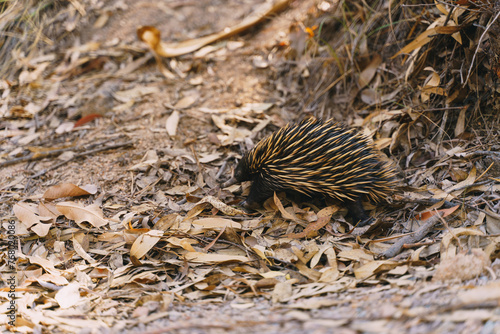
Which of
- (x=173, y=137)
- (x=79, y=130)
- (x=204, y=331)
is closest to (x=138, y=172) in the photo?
(x=173, y=137)

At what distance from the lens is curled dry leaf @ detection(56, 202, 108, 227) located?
3.21 m

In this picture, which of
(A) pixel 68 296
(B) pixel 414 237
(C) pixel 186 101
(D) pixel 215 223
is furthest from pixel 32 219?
(B) pixel 414 237

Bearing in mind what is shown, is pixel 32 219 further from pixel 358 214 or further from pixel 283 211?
pixel 358 214

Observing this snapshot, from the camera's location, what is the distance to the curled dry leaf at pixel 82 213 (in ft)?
10.5

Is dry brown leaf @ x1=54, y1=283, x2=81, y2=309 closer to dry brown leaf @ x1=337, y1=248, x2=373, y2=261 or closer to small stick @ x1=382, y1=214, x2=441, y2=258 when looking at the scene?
dry brown leaf @ x1=337, y1=248, x2=373, y2=261

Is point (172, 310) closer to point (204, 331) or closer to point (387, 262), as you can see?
point (204, 331)

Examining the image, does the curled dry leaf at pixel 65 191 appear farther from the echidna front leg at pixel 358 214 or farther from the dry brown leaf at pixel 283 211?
the echidna front leg at pixel 358 214

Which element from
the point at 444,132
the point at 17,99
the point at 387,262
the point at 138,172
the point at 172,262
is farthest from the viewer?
the point at 17,99

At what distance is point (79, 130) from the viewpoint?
14.5 ft

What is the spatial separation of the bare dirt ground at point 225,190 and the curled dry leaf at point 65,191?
0.04 ft

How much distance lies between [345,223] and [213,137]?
162 cm

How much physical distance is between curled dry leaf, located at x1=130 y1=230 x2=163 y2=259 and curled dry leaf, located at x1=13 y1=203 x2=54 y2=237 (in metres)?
0.71

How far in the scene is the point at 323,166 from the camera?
3.22 m

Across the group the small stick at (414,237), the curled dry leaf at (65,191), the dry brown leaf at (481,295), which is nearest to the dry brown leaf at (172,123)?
the curled dry leaf at (65,191)
